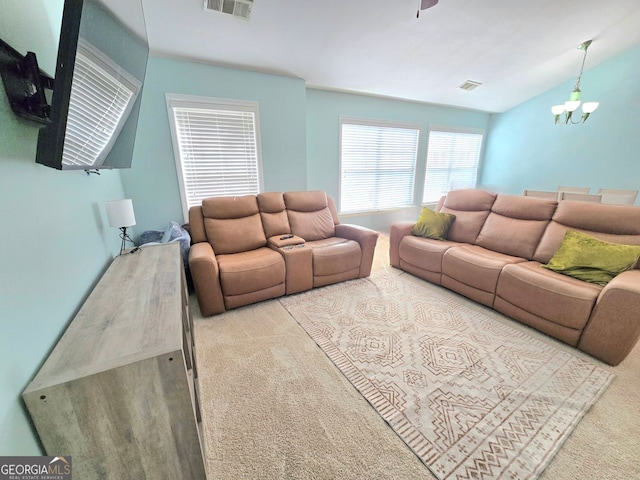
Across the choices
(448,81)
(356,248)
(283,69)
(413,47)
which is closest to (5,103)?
(356,248)

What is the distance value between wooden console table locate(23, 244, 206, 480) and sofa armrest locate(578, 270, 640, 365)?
2.48 m

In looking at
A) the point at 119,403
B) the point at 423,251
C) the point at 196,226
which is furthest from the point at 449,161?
the point at 119,403

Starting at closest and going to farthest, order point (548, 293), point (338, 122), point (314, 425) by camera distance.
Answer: point (314, 425) < point (548, 293) < point (338, 122)

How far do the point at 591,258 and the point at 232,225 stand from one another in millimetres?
3233

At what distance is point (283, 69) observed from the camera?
312 centimetres

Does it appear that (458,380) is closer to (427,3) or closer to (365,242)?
(365,242)

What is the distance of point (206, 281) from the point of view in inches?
85.0

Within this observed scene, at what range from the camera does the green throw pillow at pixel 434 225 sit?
3.06m

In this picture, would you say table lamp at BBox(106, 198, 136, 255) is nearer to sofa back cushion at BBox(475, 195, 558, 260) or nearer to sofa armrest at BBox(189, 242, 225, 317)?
sofa armrest at BBox(189, 242, 225, 317)

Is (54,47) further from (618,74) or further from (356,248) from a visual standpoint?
(618,74)

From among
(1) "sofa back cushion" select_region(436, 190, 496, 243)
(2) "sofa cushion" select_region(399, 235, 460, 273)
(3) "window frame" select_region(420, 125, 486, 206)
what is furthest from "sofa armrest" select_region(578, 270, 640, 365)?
(3) "window frame" select_region(420, 125, 486, 206)

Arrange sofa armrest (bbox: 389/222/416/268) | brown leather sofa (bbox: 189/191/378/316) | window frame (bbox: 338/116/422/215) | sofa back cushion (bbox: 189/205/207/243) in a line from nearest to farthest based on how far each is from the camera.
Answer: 1. brown leather sofa (bbox: 189/191/378/316)
2. sofa back cushion (bbox: 189/205/207/243)
3. sofa armrest (bbox: 389/222/416/268)
4. window frame (bbox: 338/116/422/215)

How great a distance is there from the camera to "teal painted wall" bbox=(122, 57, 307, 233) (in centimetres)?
277

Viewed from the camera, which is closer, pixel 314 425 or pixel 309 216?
pixel 314 425
